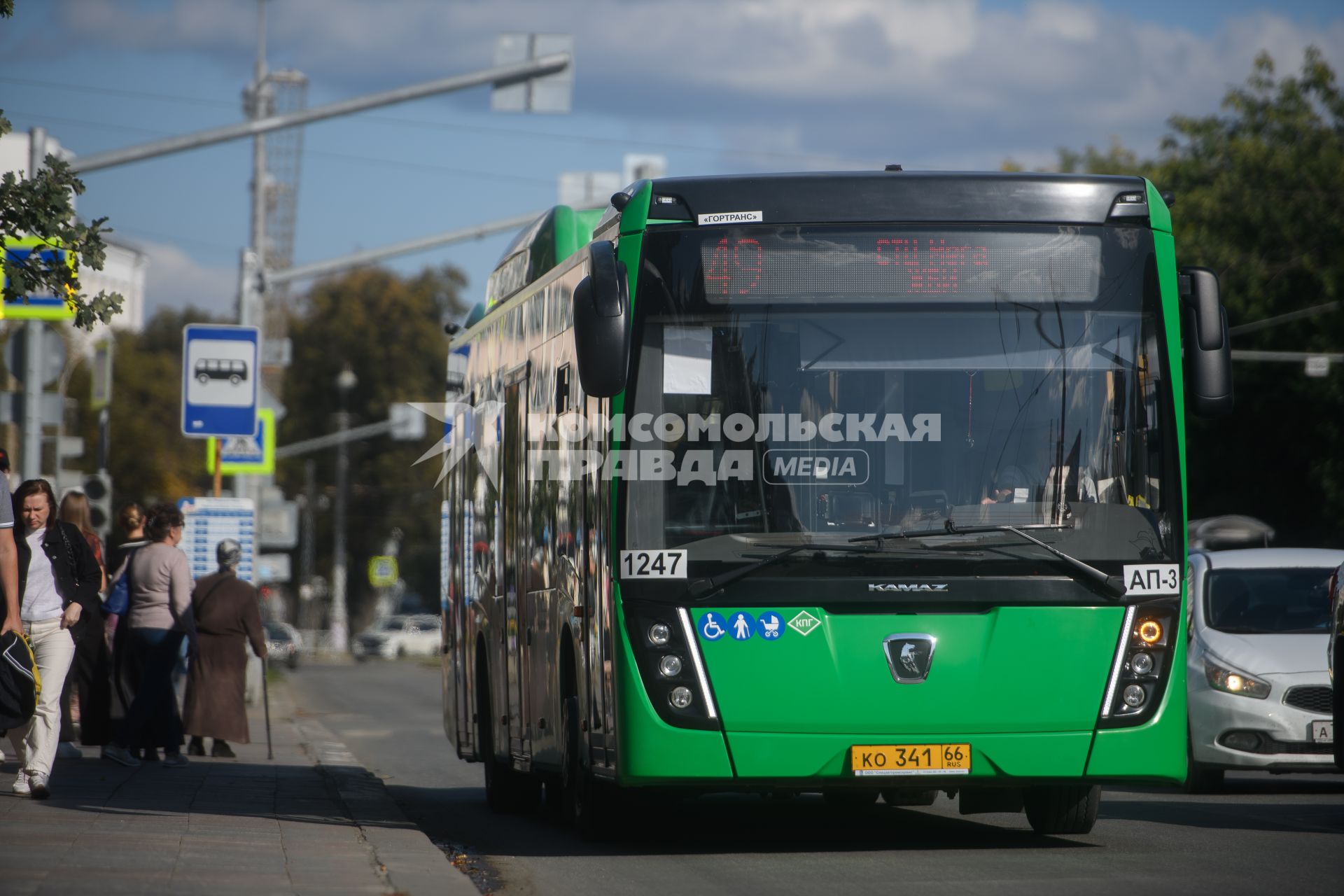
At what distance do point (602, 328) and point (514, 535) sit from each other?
329 centimetres

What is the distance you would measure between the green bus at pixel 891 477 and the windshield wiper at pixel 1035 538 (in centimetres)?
1

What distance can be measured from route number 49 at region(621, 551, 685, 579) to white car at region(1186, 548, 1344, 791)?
15.4ft

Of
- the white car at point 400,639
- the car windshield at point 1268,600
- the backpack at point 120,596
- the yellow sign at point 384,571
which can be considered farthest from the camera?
the white car at point 400,639

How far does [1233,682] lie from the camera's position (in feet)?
44.9

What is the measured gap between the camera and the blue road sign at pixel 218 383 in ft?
63.6

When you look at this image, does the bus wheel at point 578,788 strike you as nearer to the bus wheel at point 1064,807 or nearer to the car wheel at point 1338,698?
the bus wheel at point 1064,807

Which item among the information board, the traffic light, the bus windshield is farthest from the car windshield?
the traffic light

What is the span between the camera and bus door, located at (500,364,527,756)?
1202cm

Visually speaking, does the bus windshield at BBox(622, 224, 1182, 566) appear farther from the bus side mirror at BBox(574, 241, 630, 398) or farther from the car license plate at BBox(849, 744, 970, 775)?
the car license plate at BBox(849, 744, 970, 775)

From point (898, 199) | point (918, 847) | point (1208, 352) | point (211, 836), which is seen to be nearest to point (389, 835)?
point (211, 836)

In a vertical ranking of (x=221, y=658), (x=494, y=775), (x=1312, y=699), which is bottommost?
(x=494, y=775)

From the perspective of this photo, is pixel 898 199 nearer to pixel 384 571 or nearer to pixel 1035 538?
pixel 1035 538

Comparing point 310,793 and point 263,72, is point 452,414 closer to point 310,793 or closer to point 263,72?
point 310,793

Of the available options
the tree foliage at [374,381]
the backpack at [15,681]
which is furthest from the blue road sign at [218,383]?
the tree foliage at [374,381]
